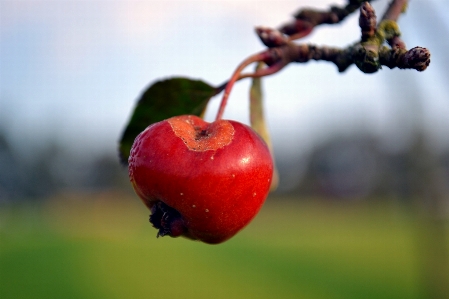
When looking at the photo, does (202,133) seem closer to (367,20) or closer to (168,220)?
(168,220)

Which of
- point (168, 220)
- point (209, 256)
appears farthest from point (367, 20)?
point (209, 256)

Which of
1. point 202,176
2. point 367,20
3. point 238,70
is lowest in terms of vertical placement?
point 202,176

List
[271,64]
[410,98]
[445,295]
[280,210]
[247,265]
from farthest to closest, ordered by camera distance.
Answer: [280,210] → [247,265] → [445,295] → [410,98] → [271,64]

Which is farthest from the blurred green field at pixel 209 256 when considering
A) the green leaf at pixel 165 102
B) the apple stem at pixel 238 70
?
the apple stem at pixel 238 70

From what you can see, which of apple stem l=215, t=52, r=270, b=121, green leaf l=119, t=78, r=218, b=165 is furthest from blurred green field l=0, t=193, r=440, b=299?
apple stem l=215, t=52, r=270, b=121

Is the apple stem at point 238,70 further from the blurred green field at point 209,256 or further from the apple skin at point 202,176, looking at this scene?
the blurred green field at point 209,256

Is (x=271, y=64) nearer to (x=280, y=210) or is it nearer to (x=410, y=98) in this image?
(x=410, y=98)

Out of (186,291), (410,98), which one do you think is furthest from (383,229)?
(410,98)
